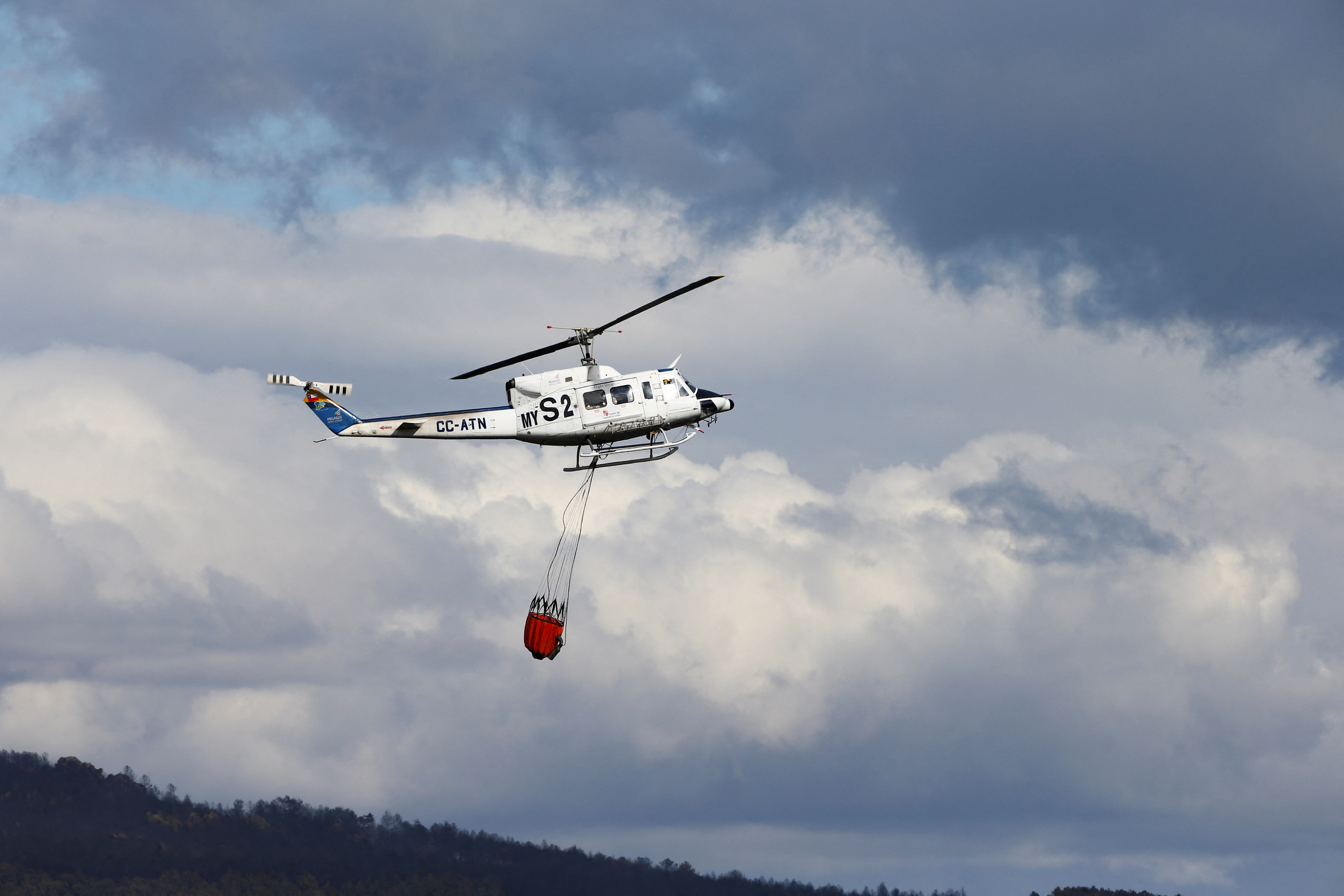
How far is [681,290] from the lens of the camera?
2945 inches

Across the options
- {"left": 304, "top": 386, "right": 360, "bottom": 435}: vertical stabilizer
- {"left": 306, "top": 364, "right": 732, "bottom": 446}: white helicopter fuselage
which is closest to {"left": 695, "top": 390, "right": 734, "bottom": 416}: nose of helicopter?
{"left": 306, "top": 364, "right": 732, "bottom": 446}: white helicopter fuselage

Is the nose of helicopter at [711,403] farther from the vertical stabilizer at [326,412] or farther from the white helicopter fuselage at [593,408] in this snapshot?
the vertical stabilizer at [326,412]

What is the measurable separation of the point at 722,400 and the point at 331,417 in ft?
72.0

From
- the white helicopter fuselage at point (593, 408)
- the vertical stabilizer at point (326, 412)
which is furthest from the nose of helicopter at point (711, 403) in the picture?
the vertical stabilizer at point (326, 412)

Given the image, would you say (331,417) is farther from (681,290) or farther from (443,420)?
(681,290)

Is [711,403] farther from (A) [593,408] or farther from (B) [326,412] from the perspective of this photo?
(B) [326,412]

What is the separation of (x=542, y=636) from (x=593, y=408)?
1236cm

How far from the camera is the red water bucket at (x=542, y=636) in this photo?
270 feet

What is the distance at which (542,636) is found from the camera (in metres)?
82.3

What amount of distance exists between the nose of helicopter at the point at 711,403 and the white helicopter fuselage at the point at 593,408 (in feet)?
0.10

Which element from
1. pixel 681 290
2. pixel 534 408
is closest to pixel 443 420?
pixel 534 408

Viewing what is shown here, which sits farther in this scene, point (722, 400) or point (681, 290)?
point (722, 400)

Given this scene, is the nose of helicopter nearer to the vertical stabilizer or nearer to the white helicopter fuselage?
the white helicopter fuselage

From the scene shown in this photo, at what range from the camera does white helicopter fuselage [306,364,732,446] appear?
82562 millimetres
